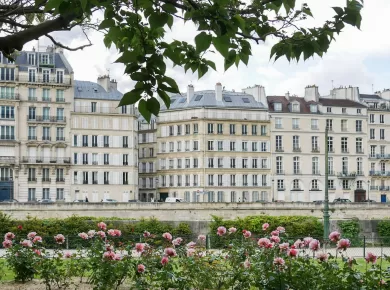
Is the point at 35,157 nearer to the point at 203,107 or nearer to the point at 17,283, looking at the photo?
the point at 203,107

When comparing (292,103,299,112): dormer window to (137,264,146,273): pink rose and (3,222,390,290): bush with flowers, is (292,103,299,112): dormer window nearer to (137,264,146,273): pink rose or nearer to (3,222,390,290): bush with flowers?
(3,222,390,290): bush with flowers

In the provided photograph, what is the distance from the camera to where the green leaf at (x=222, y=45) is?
4.03 meters

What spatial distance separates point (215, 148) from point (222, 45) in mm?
61355

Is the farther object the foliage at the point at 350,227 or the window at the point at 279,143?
the window at the point at 279,143

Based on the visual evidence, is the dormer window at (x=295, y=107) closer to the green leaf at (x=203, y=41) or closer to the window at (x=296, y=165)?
the window at (x=296, y=165)

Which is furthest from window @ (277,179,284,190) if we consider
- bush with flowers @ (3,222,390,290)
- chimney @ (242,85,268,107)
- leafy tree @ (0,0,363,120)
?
leafy tree @ (0,0,363,120)

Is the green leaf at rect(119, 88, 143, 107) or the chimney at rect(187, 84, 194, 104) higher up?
the chimney at rect(187, 84, 194, 104)

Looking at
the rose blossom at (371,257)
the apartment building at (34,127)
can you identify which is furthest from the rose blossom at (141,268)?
the apartment building at (34,127)

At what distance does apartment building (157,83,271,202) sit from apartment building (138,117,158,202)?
33.1 inches

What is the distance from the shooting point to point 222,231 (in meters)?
11.7

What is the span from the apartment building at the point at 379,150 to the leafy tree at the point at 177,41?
65159mm

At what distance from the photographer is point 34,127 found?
193 feet

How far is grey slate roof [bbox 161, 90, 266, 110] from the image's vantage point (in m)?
65.8

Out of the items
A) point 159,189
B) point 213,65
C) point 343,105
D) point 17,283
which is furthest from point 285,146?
point 213,65
